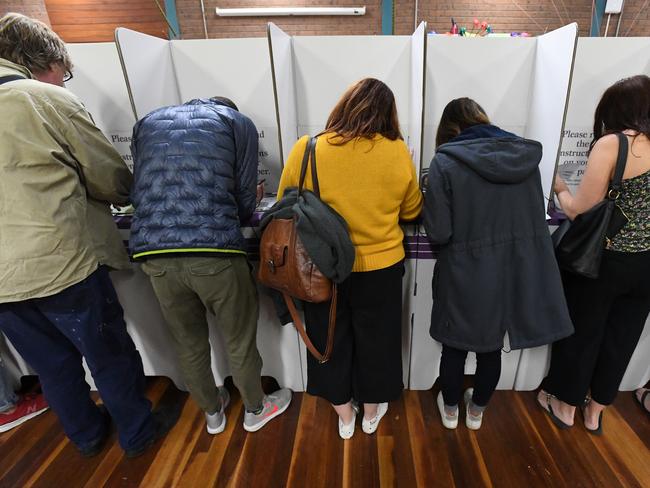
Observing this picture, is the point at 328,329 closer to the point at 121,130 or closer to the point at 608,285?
the point at 608,285

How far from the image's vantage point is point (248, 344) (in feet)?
4.32

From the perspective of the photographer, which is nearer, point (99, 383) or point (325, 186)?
point (325, 186)

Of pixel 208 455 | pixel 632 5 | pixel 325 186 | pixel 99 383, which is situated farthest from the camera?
pixel 632 5

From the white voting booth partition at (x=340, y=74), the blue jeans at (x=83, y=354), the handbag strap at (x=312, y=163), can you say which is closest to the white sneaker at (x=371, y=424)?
the white voting booth partition at (x=340, y=74)

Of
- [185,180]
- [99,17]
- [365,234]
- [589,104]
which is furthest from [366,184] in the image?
[99,17]

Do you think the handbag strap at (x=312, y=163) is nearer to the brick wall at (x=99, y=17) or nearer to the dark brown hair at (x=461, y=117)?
the dark brown hair at (x=461, y=117)

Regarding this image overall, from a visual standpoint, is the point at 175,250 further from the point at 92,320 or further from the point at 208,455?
the point at 208,455

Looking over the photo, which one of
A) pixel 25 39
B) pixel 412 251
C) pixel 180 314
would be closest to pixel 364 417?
pixel 412 251

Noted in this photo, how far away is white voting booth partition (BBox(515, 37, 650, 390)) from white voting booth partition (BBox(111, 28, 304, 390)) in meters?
1.09

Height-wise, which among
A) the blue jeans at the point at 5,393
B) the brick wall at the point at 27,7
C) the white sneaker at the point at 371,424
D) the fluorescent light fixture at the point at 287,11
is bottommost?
the white sneaker at the point at 371,424

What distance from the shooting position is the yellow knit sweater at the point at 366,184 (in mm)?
984

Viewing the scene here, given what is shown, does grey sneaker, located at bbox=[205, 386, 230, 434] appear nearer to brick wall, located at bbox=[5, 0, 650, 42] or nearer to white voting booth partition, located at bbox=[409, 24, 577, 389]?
white voting booth partition, located at bbox=[409, 24, 577, 389]

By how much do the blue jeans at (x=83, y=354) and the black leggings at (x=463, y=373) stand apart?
3.98 ft

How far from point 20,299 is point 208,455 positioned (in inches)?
35.4
